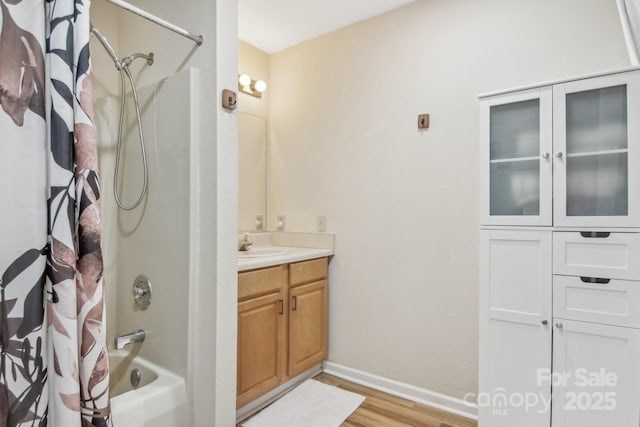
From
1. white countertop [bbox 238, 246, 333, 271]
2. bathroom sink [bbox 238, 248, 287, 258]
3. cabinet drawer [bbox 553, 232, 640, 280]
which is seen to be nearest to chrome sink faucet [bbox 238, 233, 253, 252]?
bathroom sink [bbox 238, 248, 287, 258]

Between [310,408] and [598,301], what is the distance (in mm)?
1682

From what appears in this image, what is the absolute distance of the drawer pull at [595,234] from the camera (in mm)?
1495

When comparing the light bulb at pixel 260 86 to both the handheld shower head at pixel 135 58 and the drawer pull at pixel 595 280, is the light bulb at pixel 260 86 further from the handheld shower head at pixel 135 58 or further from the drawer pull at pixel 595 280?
the drawer pull at pixel 595 280

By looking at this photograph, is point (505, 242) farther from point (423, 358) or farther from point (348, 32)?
point (348, 32)

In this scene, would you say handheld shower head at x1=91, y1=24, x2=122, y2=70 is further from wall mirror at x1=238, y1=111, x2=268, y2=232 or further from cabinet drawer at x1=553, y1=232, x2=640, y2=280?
cabinet drawer at x1=553, y1=232, x2=640, y2=280

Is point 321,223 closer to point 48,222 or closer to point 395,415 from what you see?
point 395,415

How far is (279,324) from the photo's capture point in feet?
7.45

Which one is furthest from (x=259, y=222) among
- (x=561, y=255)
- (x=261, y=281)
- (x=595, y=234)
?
(x=595, y=234)

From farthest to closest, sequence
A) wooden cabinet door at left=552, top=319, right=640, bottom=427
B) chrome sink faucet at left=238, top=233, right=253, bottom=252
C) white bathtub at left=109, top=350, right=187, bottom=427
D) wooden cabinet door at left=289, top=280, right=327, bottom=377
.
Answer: chrome sink faucet at left=238, top=233, right=253, bottom=252 → wooden cabinet door at left=289, top=280, right=327, bottom=377 → wooden cabinet door at left=552, top=319, right=640, bottom=427 → white bathtub at left=109, top=350, right=187, bottom=427

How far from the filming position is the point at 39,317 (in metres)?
0.96

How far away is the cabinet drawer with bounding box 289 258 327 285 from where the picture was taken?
7.77ft

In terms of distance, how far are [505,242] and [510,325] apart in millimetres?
405

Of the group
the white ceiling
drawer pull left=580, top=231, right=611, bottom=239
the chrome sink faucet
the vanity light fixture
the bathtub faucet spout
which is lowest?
the bathtub faucet spout

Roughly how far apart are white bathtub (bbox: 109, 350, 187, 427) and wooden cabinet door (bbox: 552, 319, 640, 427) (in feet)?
5.54
